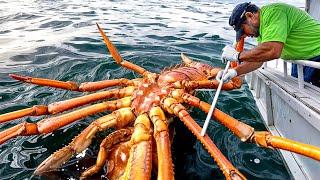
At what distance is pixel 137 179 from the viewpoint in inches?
133

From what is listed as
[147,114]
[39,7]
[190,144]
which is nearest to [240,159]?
[190,144]

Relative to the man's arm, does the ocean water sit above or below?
below

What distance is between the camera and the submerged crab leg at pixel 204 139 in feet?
11.4

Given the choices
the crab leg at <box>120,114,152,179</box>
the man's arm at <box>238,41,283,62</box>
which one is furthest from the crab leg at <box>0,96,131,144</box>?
the man's arm at <box>238,41,283,62</box>

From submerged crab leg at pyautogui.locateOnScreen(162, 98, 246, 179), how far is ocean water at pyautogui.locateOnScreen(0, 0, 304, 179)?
100 cm

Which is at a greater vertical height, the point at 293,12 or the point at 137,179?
the point at 293,12

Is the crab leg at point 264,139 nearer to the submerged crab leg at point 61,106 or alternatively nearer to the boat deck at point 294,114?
the boat deck at point 294,114

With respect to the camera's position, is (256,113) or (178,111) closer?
(178,111)

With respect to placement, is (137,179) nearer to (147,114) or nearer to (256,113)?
(147,114)

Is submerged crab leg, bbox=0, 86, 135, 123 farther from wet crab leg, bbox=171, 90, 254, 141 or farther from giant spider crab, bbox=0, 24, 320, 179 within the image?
wet crab leg, bbox=171, 90, 254, 141

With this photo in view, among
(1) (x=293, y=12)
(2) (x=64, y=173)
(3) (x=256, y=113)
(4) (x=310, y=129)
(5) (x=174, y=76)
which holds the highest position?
(1) (x=293, y=12)

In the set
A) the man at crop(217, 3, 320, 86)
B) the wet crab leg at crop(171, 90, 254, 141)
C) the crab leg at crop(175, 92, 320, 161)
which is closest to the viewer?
the crab leg at crop(175, 92, 320, 161)

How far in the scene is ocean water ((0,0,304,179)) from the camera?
5234 mm

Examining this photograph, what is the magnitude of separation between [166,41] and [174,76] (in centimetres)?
864
